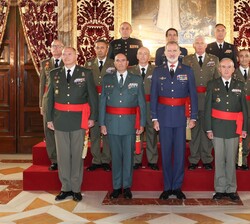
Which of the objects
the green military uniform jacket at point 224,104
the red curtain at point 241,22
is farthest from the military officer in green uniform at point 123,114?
the red curtain at point 241,22

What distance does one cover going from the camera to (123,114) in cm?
452

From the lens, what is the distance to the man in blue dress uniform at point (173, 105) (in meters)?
4.48

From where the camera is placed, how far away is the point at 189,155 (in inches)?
208

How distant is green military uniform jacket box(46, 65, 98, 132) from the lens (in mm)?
4484

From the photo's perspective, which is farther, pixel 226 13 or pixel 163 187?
pixel 226 13

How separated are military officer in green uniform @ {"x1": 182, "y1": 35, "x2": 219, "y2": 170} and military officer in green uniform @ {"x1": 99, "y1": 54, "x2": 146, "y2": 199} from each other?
0.76m

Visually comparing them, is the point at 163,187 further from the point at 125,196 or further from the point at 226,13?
the point at 226,13

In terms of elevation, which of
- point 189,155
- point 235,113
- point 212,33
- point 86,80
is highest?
point 212,33

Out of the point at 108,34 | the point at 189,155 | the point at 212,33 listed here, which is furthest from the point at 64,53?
the point at 212,33

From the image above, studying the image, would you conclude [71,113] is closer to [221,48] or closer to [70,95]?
[70,95]

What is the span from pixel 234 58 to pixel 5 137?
393 centimetres

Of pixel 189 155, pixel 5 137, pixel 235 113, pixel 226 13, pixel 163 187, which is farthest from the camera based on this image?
pixel 5 137

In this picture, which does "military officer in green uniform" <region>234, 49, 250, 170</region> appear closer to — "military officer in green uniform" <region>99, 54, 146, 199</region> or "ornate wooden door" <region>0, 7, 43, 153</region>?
"military officer in green uniform" <region>99, 54, 146, 199</region>

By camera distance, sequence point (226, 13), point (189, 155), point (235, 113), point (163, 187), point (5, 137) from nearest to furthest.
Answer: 1. point (235, 113)
2. point (163, 187)
3. point (189, 155)
4. point (226, 13)
5. point (5, 137)
